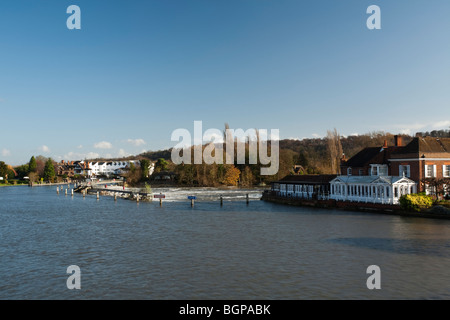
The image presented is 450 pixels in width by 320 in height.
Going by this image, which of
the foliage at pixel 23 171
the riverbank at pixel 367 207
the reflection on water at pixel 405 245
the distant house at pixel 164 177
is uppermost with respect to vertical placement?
the foliage at pixel 23 171

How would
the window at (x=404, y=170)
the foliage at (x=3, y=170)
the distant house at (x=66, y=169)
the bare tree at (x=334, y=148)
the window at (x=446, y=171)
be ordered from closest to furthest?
the window at (x=446, y=171) → the window at (x=404, y=170) → the bare tree at (x=334, y=148) → the foliage at (x=3, y=170) → the distant house at (x=66, y=169)

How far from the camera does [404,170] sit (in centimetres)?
4641

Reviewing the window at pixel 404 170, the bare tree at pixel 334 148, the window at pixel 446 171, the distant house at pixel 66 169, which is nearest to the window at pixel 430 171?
the window at pixel 446 171

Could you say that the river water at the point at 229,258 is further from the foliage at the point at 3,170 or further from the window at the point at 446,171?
the foliage at the point at 3,170

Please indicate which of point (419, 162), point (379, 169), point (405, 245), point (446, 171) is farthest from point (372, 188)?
point (405, 245)

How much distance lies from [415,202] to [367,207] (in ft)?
20.5

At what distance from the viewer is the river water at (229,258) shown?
17.6m

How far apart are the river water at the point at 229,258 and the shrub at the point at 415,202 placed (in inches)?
111

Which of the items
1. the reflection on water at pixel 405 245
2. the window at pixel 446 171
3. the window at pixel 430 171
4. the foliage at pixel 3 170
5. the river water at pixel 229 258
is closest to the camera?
the river water at pixel 229 258

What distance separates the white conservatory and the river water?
520 centimetres

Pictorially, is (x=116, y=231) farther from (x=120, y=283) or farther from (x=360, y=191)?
(x=360, y=191)

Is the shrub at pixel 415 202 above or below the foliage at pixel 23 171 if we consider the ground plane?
below
